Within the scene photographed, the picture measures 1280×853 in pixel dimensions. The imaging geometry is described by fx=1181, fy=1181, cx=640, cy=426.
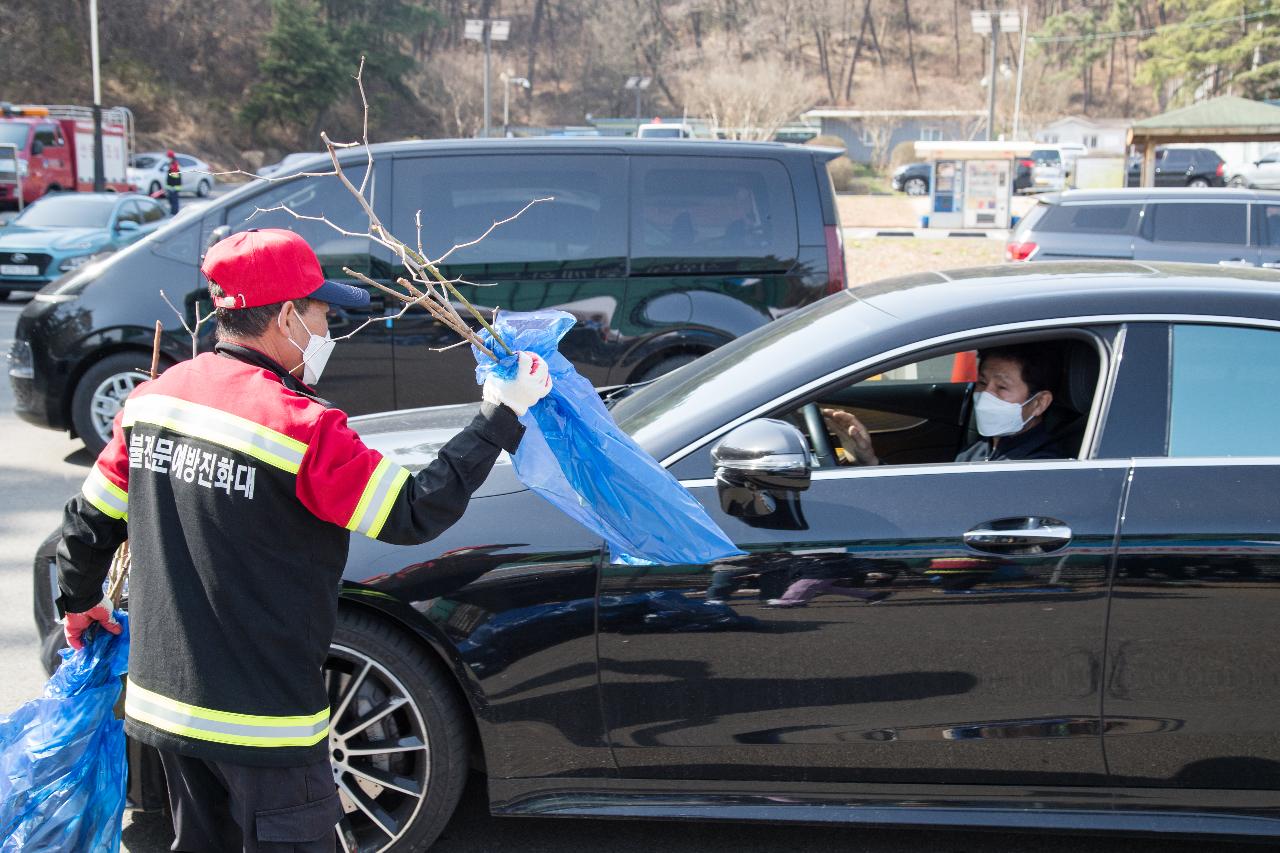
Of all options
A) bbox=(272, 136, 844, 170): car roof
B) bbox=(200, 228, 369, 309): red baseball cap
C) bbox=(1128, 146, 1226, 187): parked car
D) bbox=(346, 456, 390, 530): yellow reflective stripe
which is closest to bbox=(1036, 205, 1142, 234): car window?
bbox=(272, 136, 844, 170): car roof

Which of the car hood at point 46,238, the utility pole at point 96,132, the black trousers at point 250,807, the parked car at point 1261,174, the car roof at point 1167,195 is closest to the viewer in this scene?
the black trousers at point 250,807

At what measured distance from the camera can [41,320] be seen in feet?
23.6

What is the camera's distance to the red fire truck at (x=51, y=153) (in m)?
27.7

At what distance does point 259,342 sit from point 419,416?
183 cm

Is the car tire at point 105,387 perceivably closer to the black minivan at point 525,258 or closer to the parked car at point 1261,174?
the black minivan at point 525,258

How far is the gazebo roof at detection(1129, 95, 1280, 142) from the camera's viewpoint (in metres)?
21.8

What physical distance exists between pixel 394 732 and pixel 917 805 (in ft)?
4.58

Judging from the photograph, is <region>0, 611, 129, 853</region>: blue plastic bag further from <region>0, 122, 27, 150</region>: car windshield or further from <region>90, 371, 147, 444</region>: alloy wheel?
<region>0, 122, 27, 150</region>: car windshield

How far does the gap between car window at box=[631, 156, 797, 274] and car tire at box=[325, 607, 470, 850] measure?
163 inches

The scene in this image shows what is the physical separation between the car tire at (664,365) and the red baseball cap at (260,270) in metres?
4.75

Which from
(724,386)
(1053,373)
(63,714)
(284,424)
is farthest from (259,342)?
(1053,373)

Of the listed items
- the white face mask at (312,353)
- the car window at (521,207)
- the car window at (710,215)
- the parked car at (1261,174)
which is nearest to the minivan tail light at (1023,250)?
the car window at (710,215)

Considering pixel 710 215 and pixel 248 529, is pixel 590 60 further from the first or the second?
pixel 248 529

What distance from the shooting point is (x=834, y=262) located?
7031mm
